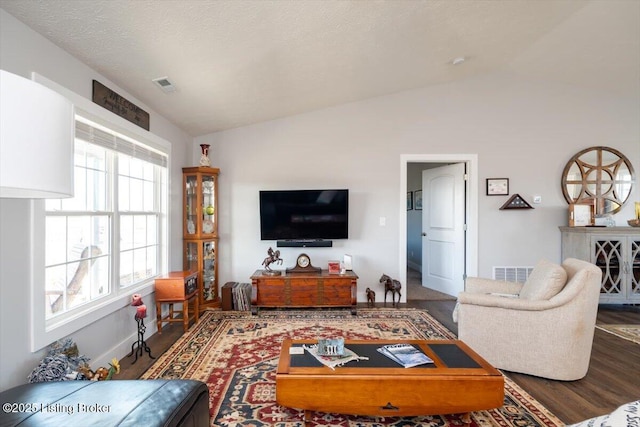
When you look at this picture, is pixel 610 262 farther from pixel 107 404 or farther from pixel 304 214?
pixel 107 404

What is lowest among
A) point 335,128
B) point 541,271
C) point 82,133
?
point 541,271

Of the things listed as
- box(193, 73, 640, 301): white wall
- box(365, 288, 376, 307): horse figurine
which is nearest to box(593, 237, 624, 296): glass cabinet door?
box(193, 73, 640, 301): white wall

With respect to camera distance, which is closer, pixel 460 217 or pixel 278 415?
pixel 278 415

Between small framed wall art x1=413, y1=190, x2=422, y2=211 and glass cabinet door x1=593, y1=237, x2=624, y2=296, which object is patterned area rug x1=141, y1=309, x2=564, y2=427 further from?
small framed wall art x1=413, y1=190, x2=422, y2=211

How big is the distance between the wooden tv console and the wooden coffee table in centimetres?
205

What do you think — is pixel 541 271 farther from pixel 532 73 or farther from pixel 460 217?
pixel 532 73

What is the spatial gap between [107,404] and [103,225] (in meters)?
1.85

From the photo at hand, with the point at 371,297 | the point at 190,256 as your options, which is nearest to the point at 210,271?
the point at 190,256

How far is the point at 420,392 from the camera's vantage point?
5.50ft

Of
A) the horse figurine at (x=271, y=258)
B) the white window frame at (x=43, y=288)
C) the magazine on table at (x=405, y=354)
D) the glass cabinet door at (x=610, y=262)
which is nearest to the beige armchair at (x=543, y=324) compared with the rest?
the magazine on table at (x=405, y=354)

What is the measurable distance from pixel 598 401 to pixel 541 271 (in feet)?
2.96

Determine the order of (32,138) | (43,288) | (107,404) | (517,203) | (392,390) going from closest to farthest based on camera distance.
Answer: (32,138)
(107,404)
(392,390)
(43,288)
(517,203)

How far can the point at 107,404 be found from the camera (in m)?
1.17

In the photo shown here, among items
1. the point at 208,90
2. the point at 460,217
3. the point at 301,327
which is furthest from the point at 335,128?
the point at 301,327
